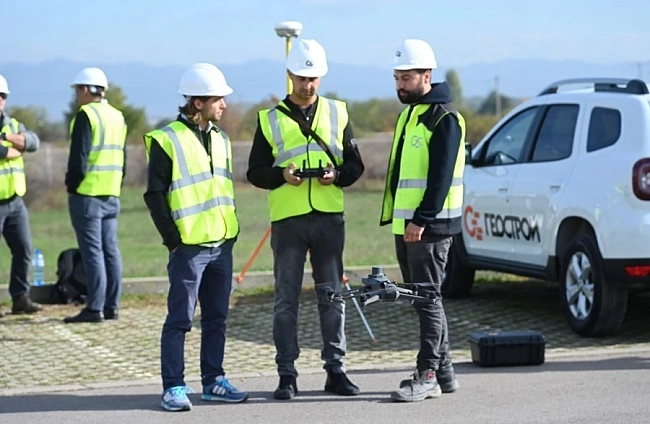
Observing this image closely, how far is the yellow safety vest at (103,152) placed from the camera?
38.5 ft

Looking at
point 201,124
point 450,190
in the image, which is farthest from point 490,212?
point 201,124

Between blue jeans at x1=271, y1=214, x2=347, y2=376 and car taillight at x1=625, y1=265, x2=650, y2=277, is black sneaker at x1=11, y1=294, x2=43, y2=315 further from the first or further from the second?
car taillight at x1=625, y1=265, x2=650, y2=277

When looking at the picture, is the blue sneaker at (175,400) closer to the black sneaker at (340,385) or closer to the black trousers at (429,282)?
the black sneaker at (340,385)

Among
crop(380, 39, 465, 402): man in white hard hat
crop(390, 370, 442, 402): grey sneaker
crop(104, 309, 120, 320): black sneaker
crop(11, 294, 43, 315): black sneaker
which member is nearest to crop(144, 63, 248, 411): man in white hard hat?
crop(390, 370, 442, 402): grey sneaker

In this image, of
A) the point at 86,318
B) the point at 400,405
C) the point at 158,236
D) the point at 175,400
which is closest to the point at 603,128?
the point at 400,405

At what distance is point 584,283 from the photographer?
34.1ft

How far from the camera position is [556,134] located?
11102mm

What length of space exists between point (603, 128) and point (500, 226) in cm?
162

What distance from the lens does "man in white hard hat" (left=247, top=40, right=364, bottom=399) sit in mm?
8352

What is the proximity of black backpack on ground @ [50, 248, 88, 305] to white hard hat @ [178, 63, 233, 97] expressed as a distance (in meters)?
4.87

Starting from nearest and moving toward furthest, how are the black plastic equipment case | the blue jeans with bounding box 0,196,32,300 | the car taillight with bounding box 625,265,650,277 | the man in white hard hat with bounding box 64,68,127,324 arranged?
1. the black plastic equipment case
2. the car taillight with bounding box 625,265,650,277
3. the man in white hard hat with bounding box 64,68,127,324
4. the blue jeans with bounding box 0,196,32,300

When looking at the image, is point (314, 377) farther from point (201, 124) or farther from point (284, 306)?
point (201, 124)

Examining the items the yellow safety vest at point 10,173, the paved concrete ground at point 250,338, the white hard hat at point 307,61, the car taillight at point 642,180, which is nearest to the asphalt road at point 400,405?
the paved concrete ground at point 250,338

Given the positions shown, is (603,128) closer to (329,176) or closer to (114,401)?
(329,176)
